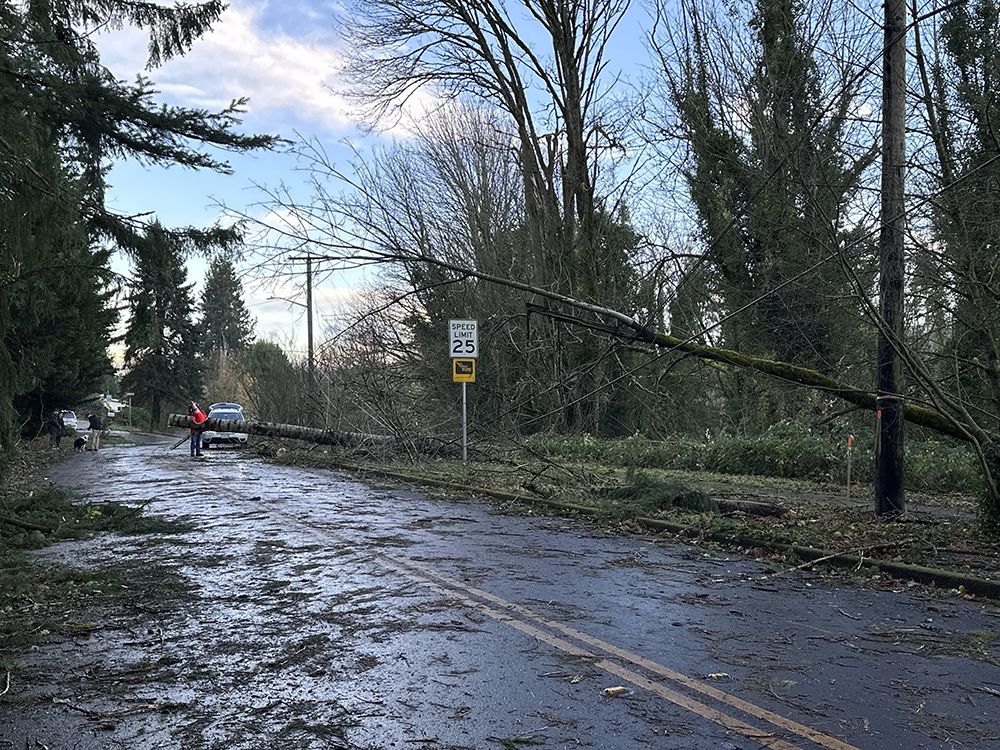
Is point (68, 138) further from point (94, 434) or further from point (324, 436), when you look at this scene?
point (94, 434)

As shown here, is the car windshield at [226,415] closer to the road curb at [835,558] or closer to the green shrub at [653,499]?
the road curb at [835,558]

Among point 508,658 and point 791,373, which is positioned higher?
point 791,373

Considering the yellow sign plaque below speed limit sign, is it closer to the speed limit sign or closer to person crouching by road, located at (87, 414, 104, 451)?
the speed limit sign

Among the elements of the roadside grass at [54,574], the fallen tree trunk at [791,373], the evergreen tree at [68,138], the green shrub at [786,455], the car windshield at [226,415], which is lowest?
the roadside grass at [54,574]

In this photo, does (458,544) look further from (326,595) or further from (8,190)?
(8,190)

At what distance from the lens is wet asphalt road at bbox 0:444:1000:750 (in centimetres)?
427

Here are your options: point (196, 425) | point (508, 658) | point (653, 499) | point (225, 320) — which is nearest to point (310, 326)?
point (196, 425)

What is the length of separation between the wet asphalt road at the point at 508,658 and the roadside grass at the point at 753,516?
107 centimetres

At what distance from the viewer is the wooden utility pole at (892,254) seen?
33.7 feet

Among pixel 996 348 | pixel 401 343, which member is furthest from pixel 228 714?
pixel 401 343

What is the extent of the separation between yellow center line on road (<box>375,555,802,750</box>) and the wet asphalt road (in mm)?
18

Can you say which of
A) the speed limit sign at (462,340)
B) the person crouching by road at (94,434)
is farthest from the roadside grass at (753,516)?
the person crouching by road at (94,434)

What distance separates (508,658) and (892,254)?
297 inches

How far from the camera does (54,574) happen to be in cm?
803
